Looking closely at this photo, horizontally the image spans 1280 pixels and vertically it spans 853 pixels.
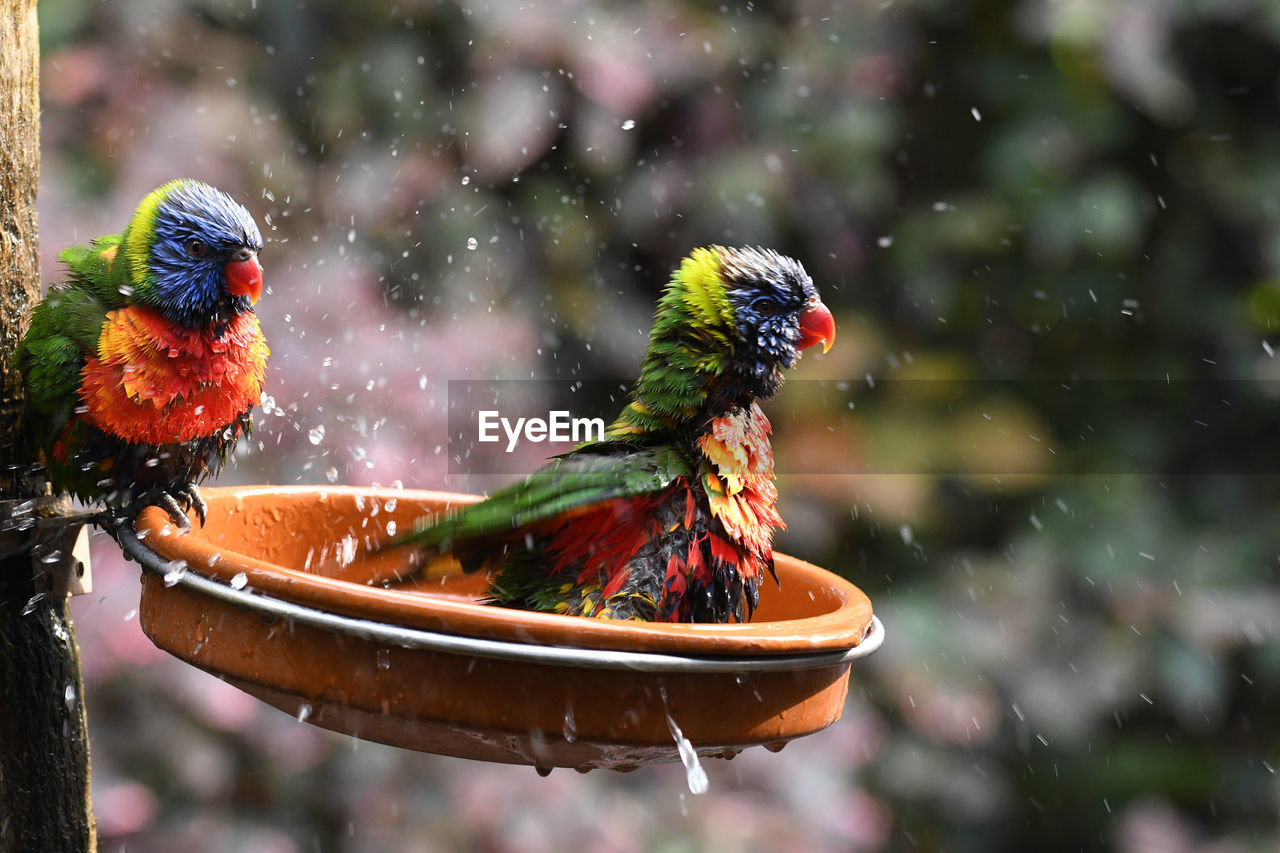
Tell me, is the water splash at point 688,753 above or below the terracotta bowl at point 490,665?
below

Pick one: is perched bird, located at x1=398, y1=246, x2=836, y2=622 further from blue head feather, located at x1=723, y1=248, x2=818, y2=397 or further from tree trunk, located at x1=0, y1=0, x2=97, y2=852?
tree trunk, located at x1=0, y1=0, x2=97, y2=852

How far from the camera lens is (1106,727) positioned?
9.75 feet

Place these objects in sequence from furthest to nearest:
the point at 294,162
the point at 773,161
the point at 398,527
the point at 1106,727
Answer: the point at 1106,727
the point at 773,161
the point at 294,162
the point at 398,527

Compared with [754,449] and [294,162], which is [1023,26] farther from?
[754,449]

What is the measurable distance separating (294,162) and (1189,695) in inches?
83.0

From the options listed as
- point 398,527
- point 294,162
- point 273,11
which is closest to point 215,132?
point 294,162

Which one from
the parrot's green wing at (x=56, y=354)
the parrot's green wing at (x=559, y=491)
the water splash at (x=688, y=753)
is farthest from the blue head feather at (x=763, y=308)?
the parrot's green wing at (x=56, y=354)

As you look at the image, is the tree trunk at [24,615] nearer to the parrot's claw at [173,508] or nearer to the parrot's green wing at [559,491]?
the parrot's claw at [173,508]

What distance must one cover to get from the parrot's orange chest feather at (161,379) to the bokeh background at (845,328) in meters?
0.46

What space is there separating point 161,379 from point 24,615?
11.2 inches

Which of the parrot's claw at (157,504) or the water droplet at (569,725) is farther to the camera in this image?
the parrot's claw at (157,504)

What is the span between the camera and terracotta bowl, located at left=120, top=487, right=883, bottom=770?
37.1 inches

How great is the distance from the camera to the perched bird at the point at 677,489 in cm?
119

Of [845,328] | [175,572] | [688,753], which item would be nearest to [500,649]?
[688,753]
